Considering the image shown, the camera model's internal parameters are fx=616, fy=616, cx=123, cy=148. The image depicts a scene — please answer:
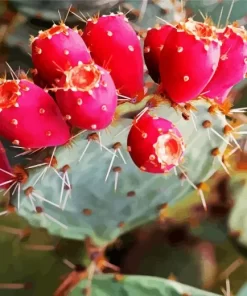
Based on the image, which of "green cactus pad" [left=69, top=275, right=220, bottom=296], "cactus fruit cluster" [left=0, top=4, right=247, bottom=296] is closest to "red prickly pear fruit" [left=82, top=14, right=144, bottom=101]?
"cactus fruit cluster" [left=0, top=4, right=247, bottom=296]

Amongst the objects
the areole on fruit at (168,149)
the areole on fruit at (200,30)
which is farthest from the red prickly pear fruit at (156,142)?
the areole on fruit at (200,30)

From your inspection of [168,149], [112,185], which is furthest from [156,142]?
[112,185]

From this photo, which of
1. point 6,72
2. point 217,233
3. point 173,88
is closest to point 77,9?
point 6,72

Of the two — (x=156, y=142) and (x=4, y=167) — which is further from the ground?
(x=156, y=142)

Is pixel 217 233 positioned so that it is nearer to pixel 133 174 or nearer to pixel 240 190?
pixel 240 190

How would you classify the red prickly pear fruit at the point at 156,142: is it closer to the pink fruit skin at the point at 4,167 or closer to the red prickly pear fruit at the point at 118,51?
the red prickly pear fruit at the point at 118,51

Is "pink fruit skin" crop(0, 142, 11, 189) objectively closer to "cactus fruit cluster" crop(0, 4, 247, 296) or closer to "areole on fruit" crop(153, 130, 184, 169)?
"cactus fruit cluster" crop(0, 4, 247, 296)

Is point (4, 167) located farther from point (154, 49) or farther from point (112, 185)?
point (154, 49)

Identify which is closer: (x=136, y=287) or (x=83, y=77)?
(x=83, y=77)
